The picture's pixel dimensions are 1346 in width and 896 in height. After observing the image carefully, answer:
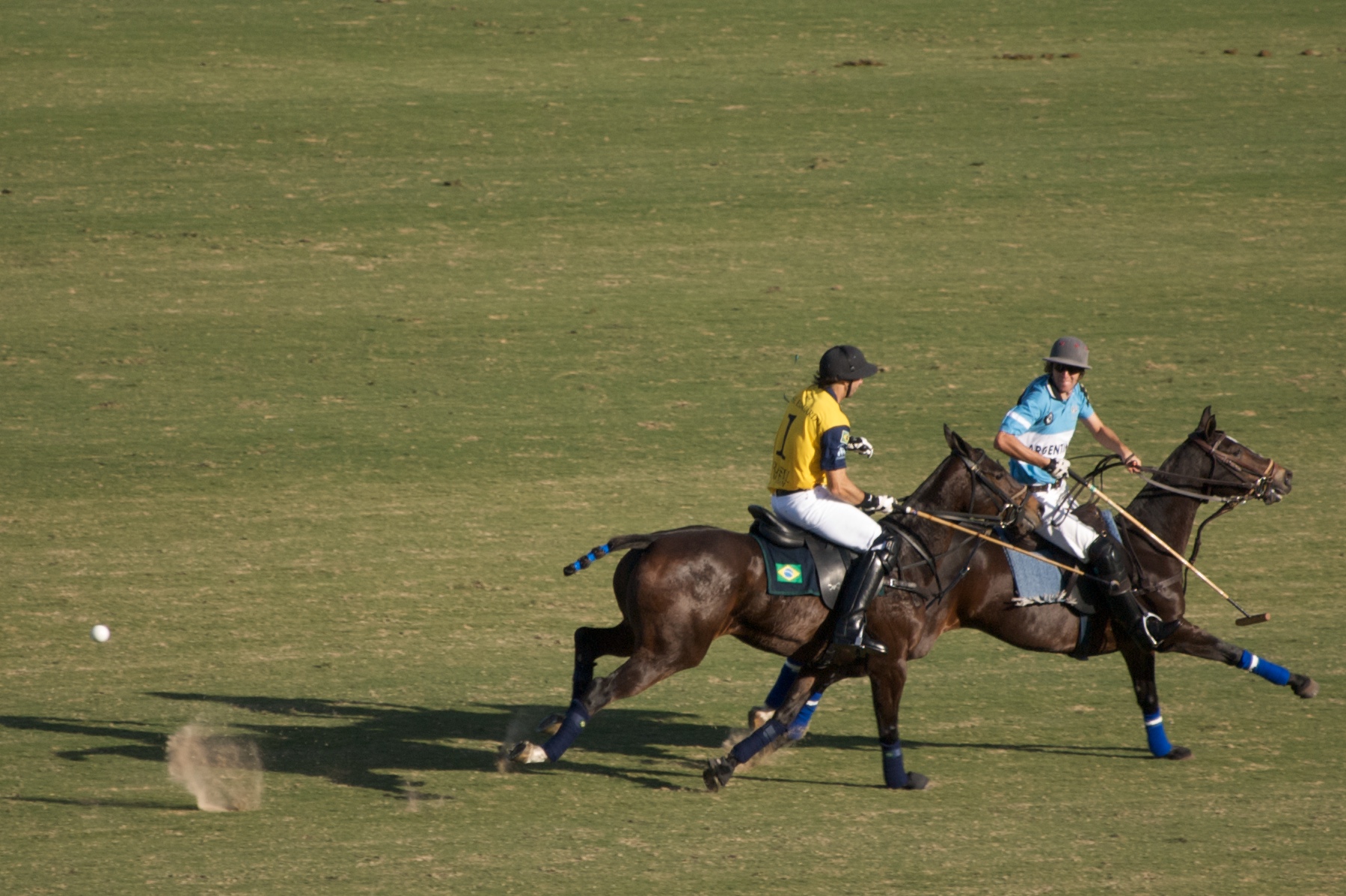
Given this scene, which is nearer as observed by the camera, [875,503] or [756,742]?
[875,503]

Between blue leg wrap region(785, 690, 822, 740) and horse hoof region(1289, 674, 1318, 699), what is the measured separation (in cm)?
285

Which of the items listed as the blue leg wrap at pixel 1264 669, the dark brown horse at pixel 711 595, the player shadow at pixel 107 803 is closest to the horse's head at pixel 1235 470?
the blue leg wrap at pixel 1264 669

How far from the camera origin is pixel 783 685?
926cm

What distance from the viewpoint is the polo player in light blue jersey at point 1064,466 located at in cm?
885

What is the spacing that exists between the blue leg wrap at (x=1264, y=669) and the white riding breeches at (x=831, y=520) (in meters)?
2.38

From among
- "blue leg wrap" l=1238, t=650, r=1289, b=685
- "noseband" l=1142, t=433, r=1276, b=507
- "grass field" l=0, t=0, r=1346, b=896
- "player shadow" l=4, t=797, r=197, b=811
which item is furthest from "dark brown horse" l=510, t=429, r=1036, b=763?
"player shadow" l=4, t=797, r=197, b=811

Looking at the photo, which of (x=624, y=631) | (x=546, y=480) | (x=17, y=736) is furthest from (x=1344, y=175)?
(x=17, y=736)

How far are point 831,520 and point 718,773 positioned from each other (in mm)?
1562

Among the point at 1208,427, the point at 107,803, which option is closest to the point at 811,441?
the point at 1208,427

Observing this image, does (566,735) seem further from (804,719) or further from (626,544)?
(804,719)

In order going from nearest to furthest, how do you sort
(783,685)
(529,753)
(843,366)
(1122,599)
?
1. (529,753)
2. (843,366)
3. (1122,599)
4. (783,685)

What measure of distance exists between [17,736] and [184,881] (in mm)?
2583

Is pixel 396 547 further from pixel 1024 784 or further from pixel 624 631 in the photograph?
pixel 1024 784

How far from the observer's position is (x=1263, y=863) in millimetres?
7508
